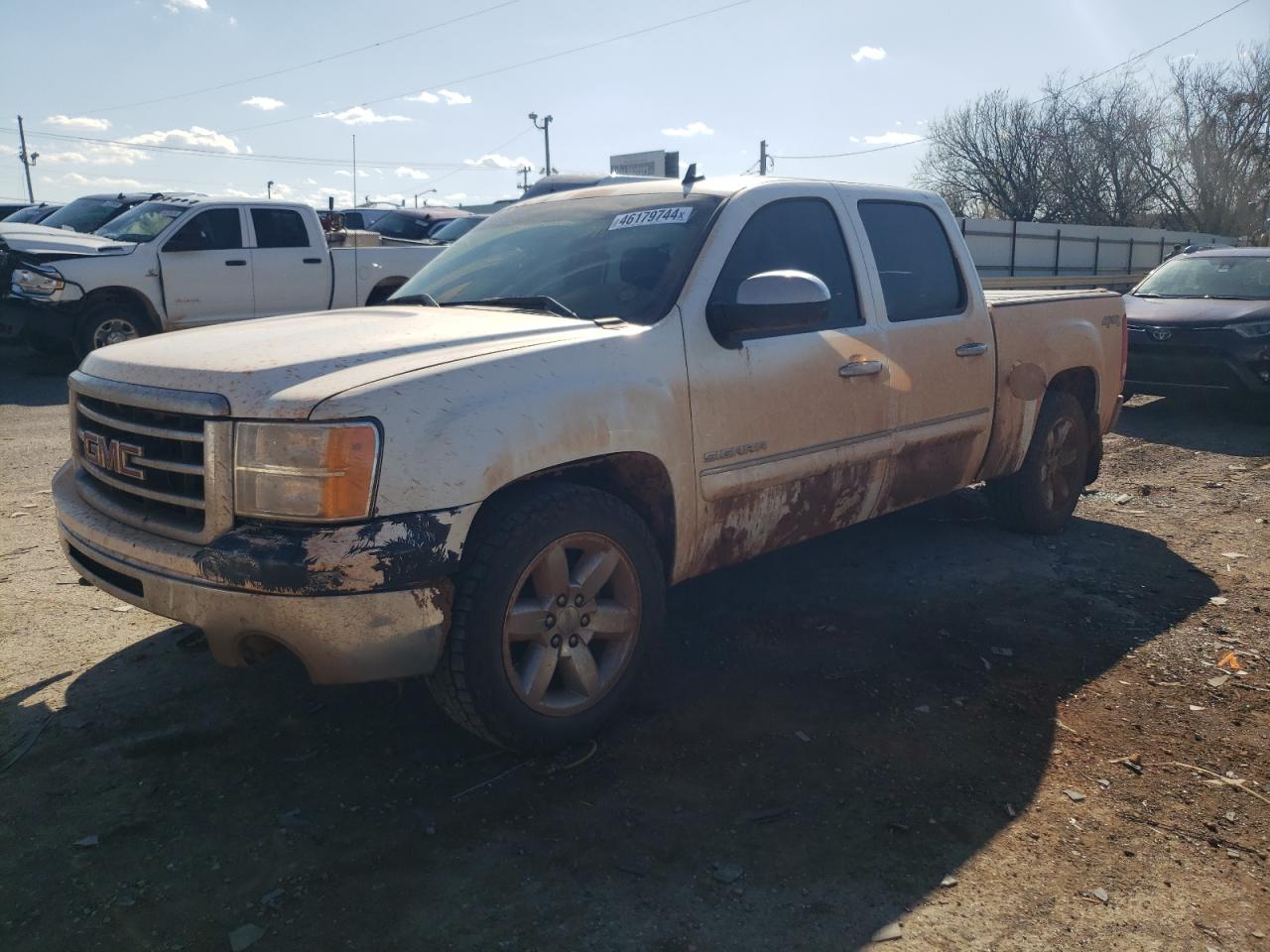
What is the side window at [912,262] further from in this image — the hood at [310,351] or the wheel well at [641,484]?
the hood at [310,351]

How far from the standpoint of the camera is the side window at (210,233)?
11.0 meters

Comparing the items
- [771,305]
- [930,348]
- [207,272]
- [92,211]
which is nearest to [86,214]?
[92,211]

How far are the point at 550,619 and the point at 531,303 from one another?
4.08ft

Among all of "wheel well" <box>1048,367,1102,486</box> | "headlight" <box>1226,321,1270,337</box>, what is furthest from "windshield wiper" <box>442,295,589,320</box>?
"headlight" <box>1226,321,1270,337</box>

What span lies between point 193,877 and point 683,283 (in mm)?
2361

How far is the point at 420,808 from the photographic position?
9.50 feet

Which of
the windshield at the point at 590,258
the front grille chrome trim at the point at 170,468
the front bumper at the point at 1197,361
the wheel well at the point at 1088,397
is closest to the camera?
the front grille chrome trim at the point at 170,468

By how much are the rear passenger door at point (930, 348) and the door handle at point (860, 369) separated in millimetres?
134

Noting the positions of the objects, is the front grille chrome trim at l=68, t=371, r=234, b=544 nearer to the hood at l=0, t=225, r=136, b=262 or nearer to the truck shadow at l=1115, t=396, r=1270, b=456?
the truck shadow at l=1115, t=396, r=1270, b=456

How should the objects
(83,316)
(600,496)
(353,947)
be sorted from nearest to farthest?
(353,947) → (600,496) → (83,316)

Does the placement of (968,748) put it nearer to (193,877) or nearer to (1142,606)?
(1142,606)

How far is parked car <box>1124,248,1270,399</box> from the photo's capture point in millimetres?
8938

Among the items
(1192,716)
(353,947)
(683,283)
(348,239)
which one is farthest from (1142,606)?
(348,239)

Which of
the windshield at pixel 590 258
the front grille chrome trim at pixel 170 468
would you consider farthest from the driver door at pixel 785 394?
the front grille chrome trim at pixel 170 468
